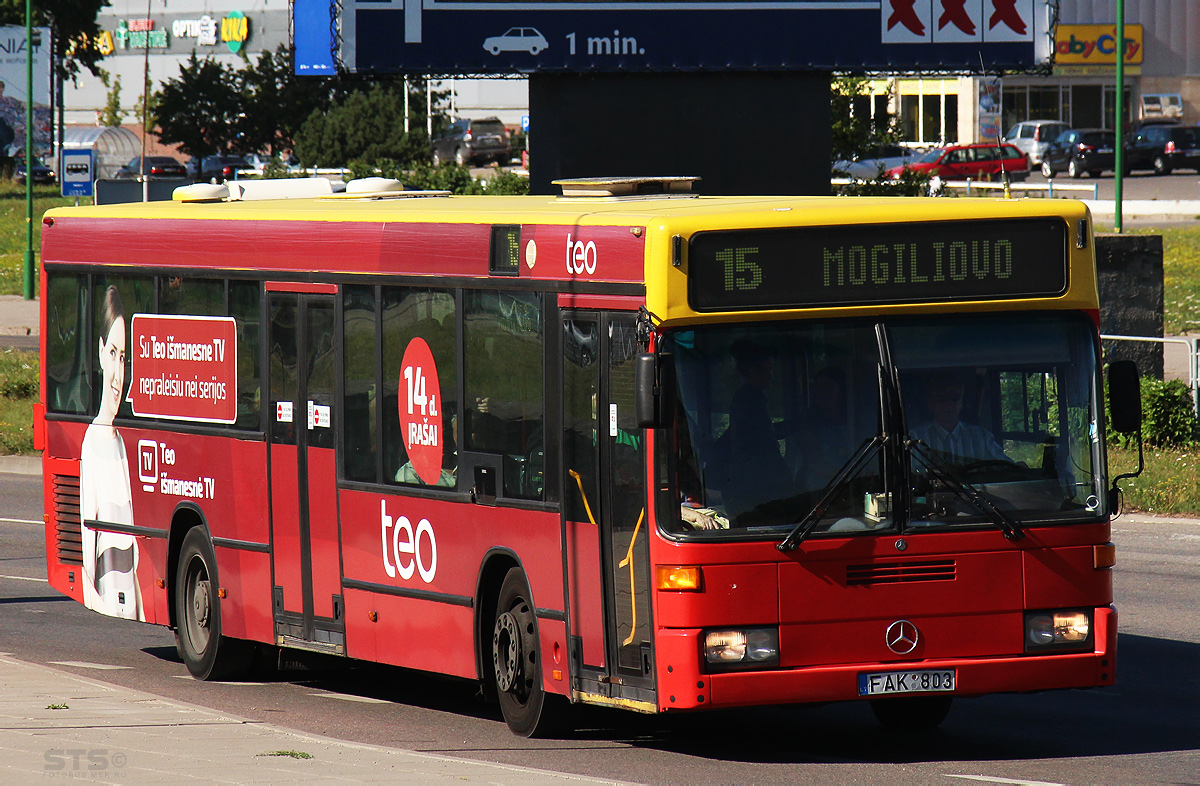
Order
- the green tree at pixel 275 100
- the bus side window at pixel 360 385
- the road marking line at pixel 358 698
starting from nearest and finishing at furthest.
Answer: the bus side window at pixel 360 385 < the road marking line at pixel 358 698 < the green tree at pixel 275 100

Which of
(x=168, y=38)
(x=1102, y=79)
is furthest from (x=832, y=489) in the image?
(x=168, y=38)

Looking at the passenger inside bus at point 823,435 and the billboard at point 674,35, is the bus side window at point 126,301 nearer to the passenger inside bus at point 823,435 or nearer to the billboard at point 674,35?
the passenger inside bus at point 823,435

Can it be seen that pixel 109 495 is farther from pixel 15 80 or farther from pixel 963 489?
pixel 15 80

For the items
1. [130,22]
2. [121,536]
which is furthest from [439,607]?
[130,22]

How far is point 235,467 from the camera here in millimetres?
11883

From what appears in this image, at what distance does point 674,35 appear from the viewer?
21.0m

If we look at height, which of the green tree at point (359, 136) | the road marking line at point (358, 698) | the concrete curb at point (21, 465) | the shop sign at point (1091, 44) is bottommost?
the concrete curb at point (21, 465)

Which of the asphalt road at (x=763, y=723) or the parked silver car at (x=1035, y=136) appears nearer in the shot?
the asphalt road at (x=763, y=723)

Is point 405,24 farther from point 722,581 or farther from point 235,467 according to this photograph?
point 722,581

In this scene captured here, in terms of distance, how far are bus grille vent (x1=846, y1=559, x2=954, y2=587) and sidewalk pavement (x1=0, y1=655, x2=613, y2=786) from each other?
5.16 ft

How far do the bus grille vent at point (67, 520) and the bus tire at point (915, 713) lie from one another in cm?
649

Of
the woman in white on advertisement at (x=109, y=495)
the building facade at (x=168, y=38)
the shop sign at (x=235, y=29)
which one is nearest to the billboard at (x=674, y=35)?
the woman in white on advertisement at (x=109, y=495)

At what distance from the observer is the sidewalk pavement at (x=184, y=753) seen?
7531mm

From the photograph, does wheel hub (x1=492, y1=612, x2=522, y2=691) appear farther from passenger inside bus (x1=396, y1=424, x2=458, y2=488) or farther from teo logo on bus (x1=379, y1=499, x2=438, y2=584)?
passenger inside bus (x1=396, y1=424, x2=458, y2=488)
